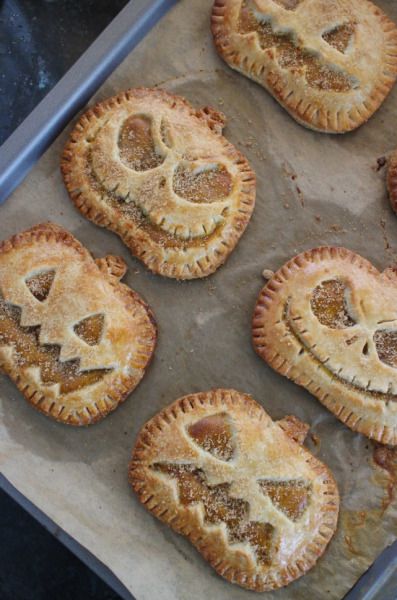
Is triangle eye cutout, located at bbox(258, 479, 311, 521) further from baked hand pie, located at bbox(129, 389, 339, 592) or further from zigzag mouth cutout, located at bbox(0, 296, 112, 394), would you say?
zigzag mouth cutout, located at bbox(0, 296, 112, 394)

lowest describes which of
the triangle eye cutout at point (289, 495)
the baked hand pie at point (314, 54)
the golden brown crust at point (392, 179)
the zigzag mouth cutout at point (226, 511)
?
the zigzag mouth cutout at point (226, 511)

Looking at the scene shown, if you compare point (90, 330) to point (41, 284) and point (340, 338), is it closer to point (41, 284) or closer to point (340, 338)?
point (41, 284)

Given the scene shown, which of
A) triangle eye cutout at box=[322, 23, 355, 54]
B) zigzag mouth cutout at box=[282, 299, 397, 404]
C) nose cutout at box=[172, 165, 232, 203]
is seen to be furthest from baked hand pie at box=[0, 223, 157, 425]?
triangle eye cutout at box=[322, 23, 355, 54]

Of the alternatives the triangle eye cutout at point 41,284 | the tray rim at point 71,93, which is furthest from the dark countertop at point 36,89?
the triangle eye cutout at point 41,284

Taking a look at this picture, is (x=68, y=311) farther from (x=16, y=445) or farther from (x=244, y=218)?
(x=244, y=218)

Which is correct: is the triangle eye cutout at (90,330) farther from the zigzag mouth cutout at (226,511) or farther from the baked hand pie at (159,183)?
the zigzag mouth cutout at (226,511)

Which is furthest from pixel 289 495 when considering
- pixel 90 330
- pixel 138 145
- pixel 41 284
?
pixel 138 145

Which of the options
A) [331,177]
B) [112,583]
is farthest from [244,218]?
[112,583]

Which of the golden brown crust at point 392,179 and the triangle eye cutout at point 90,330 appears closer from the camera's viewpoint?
the triangle eye cutout at point 90,330
